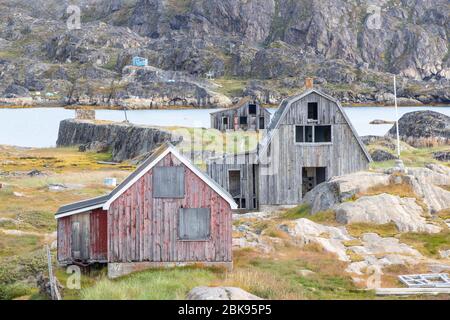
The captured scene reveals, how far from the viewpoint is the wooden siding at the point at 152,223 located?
2575 centimetres

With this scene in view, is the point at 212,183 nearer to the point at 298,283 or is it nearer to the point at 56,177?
the point at 298,283

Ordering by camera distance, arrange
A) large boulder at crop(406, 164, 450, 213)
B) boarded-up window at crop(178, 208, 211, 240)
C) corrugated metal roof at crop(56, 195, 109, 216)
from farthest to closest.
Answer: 1. large boulder at crop(406, 164, 450, 213)
2. corrugated metal roof at crop(56, 195, 109, 216)
3. boarded-up window at crop(178, 208, 211, 240)

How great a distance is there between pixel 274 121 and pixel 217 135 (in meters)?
28.7

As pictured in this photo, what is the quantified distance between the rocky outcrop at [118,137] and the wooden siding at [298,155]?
95.5 feet

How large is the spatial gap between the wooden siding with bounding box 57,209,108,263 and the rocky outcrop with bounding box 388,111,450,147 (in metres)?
50.8

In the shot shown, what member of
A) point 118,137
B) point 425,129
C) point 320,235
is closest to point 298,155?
point 320,235

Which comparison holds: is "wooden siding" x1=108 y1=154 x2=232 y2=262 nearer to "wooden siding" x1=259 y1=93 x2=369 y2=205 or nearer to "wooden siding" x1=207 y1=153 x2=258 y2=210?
"wooden siding" x1=259 y1=93 x2=369 y2=205

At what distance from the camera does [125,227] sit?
84.5ft

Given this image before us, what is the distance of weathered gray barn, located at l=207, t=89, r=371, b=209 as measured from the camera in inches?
1726

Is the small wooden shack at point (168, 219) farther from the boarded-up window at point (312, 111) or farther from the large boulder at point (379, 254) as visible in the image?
the boarded-up window at point (312, 111)

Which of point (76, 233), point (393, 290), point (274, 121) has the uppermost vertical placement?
point (274, 121)

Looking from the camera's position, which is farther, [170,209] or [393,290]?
[170,209]

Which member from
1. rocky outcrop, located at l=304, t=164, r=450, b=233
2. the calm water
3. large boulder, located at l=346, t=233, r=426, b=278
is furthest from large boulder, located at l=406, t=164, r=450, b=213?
the calm water
